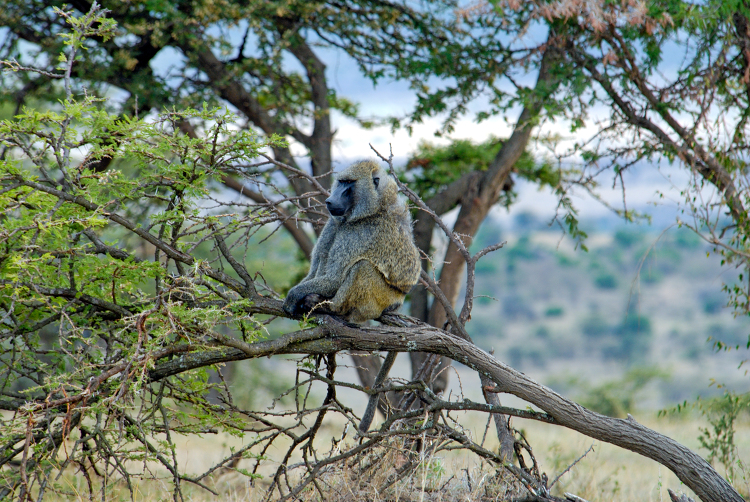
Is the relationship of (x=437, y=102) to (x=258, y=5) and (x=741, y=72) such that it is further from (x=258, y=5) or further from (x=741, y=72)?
(x=741, y=72)

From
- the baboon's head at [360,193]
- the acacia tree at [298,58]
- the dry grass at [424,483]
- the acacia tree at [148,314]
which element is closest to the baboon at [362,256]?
the baboon's head at [360,193]

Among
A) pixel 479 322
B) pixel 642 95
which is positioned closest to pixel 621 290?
pixel 479 322

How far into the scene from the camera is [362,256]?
4.28m

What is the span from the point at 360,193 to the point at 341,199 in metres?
0.17

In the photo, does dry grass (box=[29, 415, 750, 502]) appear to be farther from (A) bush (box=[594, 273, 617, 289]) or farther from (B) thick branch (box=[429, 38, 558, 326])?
(A) bush (box=[594, 273, 617, 289])

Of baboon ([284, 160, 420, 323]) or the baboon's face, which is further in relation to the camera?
the baboon's face

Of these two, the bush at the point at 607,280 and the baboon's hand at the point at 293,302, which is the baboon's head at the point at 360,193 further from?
the bush at the point at 607,280

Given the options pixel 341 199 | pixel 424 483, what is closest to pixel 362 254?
pixel 341 199

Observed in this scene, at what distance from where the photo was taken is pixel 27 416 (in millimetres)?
3088

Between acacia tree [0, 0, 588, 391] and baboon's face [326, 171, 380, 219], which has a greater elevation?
acacia tree [0, 0, 588, 391]

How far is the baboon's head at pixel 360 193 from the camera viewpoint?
14.5ft

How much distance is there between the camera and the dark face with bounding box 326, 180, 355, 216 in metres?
4.34

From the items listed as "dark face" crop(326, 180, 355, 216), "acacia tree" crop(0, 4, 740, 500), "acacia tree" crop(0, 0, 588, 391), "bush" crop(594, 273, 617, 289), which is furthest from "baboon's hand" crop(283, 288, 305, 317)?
"bush" crop(594, 273, 617, 289)

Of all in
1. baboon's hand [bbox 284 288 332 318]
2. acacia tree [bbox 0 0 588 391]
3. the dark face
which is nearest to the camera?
baboon's hand [bbox 284 288 332 318]
